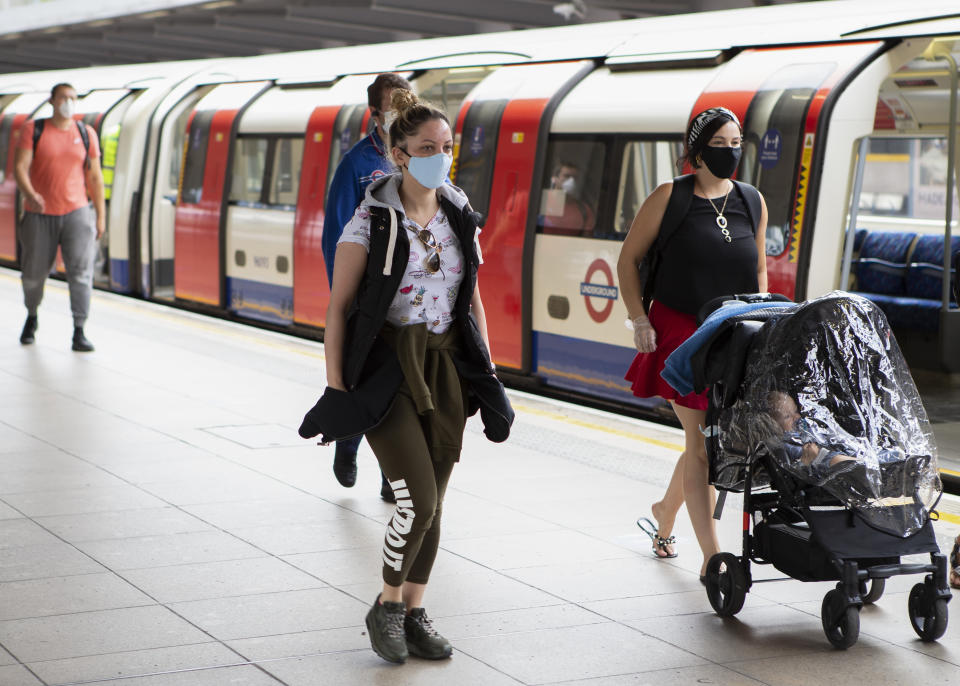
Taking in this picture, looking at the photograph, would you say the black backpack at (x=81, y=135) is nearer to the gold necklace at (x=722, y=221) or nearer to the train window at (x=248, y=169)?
the train window at (x=248, y=169)

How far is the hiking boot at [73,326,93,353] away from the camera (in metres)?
10.0

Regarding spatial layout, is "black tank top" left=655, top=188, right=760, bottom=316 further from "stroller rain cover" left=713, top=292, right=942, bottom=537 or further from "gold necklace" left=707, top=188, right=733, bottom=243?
"stroller rain cover" left=713, top=292, right=942, bottom=537

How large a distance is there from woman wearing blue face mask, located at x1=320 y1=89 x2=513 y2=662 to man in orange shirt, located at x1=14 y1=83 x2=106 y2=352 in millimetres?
6449

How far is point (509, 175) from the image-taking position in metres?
9.19

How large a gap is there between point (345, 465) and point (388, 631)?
2.05 m

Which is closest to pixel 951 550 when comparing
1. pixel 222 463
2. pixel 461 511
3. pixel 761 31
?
pixel 461 511

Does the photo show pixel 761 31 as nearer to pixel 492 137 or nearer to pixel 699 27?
pixel 699 27

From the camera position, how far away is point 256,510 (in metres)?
5.65

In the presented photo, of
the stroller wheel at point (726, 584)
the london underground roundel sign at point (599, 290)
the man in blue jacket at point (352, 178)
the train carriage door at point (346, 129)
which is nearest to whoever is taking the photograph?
the stroller wheel at point (726, 584)

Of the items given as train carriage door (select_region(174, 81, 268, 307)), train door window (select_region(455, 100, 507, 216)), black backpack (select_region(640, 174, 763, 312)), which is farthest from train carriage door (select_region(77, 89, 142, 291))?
black backpack (select_region(640, 174, 763, 312))

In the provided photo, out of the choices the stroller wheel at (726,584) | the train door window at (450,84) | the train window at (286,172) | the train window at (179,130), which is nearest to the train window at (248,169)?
the train window at (286,172)

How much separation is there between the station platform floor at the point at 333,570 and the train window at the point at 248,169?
4894 millimetres

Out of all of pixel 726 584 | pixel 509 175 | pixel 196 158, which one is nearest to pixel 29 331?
pixel 196 158

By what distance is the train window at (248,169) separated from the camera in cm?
1252
